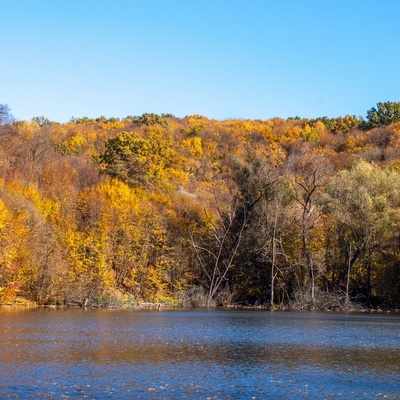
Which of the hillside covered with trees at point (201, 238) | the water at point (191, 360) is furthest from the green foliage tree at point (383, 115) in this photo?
the water at point (191, 360)

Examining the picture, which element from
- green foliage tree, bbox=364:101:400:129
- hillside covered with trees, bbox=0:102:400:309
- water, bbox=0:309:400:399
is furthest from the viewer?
green foliage tree, bbox=364:101:400:129

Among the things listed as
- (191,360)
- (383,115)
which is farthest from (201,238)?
(383,115)

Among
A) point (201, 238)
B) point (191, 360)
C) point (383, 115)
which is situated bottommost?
point (191, 360)

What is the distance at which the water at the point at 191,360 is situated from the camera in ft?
61.3

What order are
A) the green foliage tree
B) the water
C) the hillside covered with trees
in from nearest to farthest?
the water
the hillside covered with trees
the green foliage tree

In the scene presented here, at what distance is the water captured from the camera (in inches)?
735

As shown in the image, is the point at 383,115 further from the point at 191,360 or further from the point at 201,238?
the point at 191,360

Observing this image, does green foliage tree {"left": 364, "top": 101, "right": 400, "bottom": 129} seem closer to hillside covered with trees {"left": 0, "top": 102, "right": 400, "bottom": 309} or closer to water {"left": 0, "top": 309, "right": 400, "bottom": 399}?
hillside covered with trees {"left": 0, "top": 102, "right": 400, "bottom": 309}

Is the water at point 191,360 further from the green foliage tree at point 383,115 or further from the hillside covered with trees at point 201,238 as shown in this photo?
the green foliage tree at point 383,115

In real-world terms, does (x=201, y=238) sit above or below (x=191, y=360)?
above

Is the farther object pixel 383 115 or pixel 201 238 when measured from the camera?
pixel 383 115

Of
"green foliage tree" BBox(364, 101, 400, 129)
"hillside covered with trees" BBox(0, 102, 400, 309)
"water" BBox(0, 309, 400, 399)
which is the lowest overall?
"water" BBox(0, 309, 400, 399)

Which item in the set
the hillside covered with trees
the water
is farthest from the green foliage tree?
the water

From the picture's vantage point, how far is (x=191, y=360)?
24797mm
